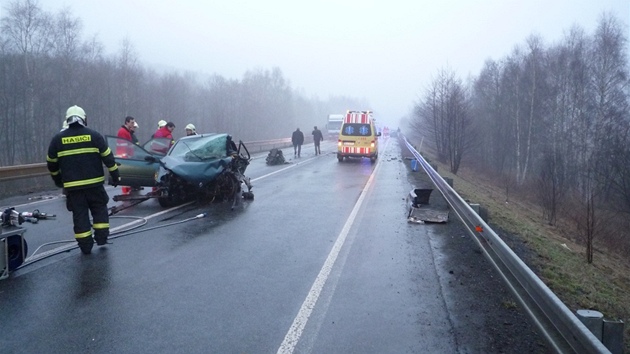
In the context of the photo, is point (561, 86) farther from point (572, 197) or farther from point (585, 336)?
point (585, 336)

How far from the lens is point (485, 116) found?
171 feet

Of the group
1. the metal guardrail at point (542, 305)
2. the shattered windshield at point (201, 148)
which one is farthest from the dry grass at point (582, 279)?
the shattered windshield at point (201, 148)

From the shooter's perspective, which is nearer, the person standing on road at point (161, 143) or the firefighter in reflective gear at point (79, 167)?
the firefighter in reflective gear at point (79, 167)

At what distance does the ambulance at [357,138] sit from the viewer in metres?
22.5

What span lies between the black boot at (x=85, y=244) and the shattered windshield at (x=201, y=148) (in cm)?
412

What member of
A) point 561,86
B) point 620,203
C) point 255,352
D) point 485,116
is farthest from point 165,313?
point 485,116

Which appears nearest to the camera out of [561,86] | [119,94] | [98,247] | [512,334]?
[512,334]

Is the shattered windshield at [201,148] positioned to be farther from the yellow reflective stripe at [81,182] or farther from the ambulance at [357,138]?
the ambulance at [357,138]

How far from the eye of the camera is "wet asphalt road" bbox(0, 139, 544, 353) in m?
3.68

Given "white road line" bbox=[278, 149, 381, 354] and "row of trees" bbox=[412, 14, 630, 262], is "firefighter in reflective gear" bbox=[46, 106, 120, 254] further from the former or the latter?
"row of trees" bbox=[412, 14, 630, 262]

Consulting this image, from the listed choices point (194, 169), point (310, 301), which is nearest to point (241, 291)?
point (310, 301)

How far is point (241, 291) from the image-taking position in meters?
4.79

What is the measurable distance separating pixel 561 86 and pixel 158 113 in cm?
4398

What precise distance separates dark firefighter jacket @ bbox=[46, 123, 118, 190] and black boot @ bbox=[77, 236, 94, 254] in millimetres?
720
